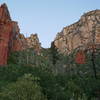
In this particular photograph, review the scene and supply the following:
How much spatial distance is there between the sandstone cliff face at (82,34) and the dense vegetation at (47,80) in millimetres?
25799

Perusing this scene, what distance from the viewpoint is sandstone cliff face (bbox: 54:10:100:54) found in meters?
152

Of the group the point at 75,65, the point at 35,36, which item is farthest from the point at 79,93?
the point at 35,36

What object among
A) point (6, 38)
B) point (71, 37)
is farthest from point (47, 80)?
point (71, 37)

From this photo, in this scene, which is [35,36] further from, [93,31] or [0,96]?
[0,96]

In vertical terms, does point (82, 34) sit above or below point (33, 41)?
above

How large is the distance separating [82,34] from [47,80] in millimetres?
96594

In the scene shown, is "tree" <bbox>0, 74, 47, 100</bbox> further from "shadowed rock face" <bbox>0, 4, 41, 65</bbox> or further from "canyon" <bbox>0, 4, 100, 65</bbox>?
"canyon" <bbox>0, 4, 100, 65</bbox>

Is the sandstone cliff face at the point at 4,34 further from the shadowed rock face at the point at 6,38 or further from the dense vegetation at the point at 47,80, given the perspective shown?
the dense vegetation at the point at 47,80

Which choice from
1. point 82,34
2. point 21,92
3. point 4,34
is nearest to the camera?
point 21,92

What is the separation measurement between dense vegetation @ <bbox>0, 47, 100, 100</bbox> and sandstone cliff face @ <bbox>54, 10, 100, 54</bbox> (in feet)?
84.6

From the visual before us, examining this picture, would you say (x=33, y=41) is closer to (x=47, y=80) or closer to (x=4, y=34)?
(x=4, y=34)

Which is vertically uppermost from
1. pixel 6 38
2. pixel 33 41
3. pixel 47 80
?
pixel 33 41

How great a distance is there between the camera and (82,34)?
160375mm

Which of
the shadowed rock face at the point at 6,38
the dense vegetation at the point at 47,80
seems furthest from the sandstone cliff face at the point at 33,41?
the shadowed rock face at the point at 6,38
